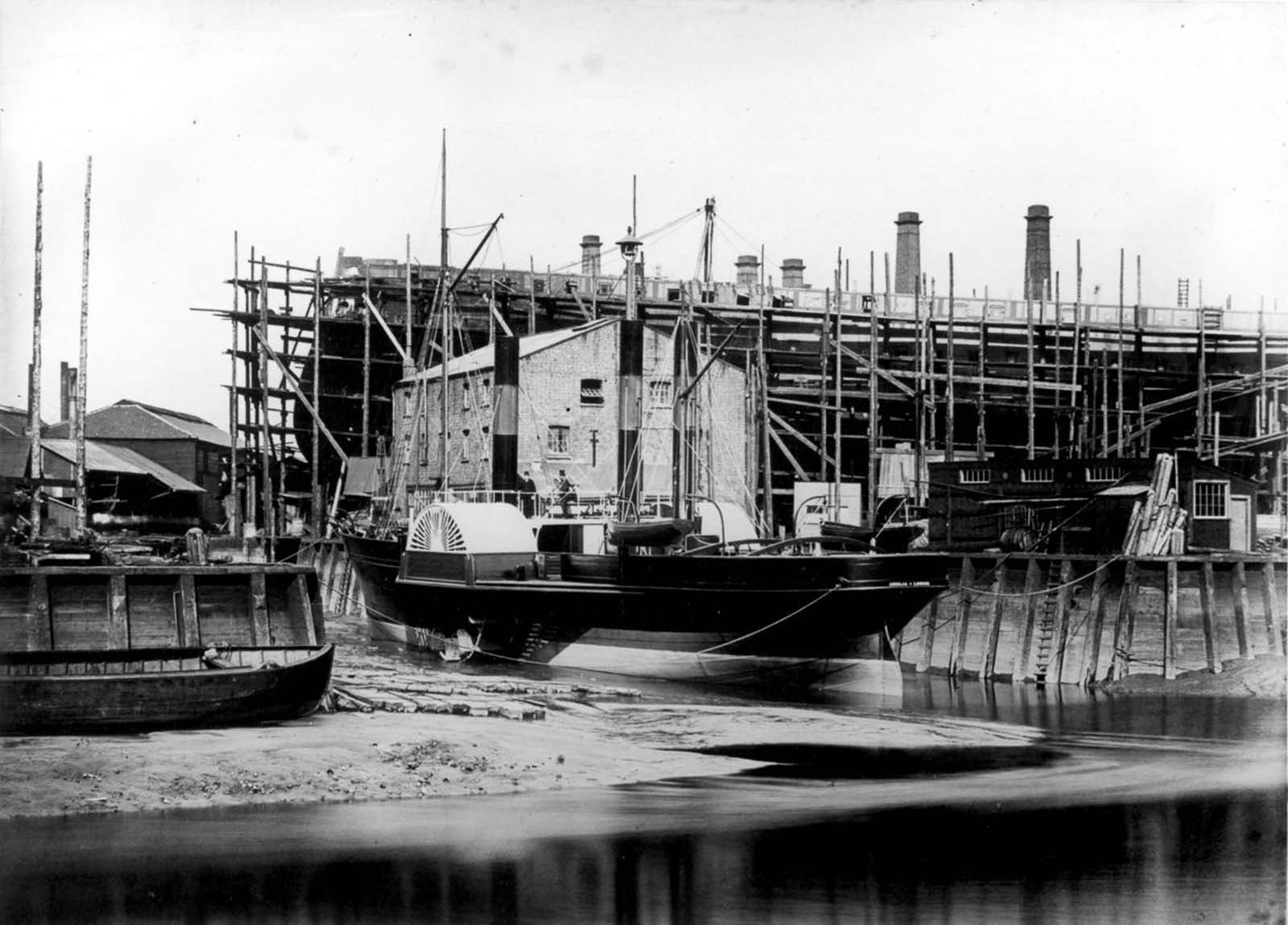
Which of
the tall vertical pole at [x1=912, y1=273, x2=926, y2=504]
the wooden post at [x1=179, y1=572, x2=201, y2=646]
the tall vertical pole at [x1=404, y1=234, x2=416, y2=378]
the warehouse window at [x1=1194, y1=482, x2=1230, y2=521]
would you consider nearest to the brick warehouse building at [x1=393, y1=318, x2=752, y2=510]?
the tall vertical pole at [x1=404, y1=234, x2=416, y2=378]

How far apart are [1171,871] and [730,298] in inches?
1654

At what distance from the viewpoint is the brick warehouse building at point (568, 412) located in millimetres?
42906

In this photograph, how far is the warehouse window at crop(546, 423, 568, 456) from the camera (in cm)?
4391

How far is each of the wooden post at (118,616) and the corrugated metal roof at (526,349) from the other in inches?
806

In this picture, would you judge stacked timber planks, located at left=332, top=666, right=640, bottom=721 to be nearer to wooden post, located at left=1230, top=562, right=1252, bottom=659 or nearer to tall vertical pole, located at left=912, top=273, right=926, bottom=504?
wooden post, located at left=1230, top=562, right=1252, bottom=659

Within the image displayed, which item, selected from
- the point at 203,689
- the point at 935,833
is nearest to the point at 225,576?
the point at 203,689

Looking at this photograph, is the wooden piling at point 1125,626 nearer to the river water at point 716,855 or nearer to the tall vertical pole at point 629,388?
the river water at point 716,855

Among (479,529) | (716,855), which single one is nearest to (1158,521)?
(479,529)

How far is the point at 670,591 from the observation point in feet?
93.1

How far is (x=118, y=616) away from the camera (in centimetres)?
2316

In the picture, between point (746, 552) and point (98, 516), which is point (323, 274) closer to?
point (98, 516)

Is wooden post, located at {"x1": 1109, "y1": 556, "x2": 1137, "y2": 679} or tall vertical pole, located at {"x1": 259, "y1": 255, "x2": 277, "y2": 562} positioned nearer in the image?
wooden post, located at {"x1": 1109, "y1": 556, "x2": 1137, "y2": 679}

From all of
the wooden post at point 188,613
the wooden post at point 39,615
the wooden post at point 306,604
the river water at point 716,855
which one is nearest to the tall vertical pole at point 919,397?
the wooden post at point 306,604

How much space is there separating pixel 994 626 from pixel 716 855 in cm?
1726
